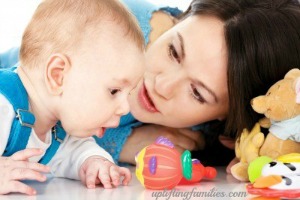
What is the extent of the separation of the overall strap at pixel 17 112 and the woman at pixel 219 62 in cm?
44

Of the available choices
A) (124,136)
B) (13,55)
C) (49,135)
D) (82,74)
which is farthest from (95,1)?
(13,55)

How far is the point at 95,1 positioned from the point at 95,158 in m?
0.39

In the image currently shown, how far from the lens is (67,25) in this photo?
1302 mm

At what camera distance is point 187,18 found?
5.75 ft

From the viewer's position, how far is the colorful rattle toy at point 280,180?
118 cm

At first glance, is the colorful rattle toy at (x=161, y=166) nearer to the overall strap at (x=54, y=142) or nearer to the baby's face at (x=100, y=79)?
the baby's face at (x=100, y=79)

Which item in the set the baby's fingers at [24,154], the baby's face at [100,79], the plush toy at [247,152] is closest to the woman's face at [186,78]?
the plush toy at [247,152]

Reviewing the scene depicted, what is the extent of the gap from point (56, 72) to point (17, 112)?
129 millimetres

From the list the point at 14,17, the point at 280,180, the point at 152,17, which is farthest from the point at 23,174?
the point at 14,17

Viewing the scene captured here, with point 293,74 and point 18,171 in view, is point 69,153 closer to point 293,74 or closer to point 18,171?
point 18,171

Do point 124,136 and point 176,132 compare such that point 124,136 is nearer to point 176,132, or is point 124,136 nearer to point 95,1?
point 176,132

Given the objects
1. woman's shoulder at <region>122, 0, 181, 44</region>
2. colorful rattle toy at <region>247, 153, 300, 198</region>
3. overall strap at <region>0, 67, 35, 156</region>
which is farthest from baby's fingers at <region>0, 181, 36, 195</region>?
woman's shoulder at <region>122, 0, 181, 44</region>

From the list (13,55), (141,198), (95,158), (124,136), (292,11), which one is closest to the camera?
(141,198)

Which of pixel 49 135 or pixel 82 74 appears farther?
pixel 49 135
